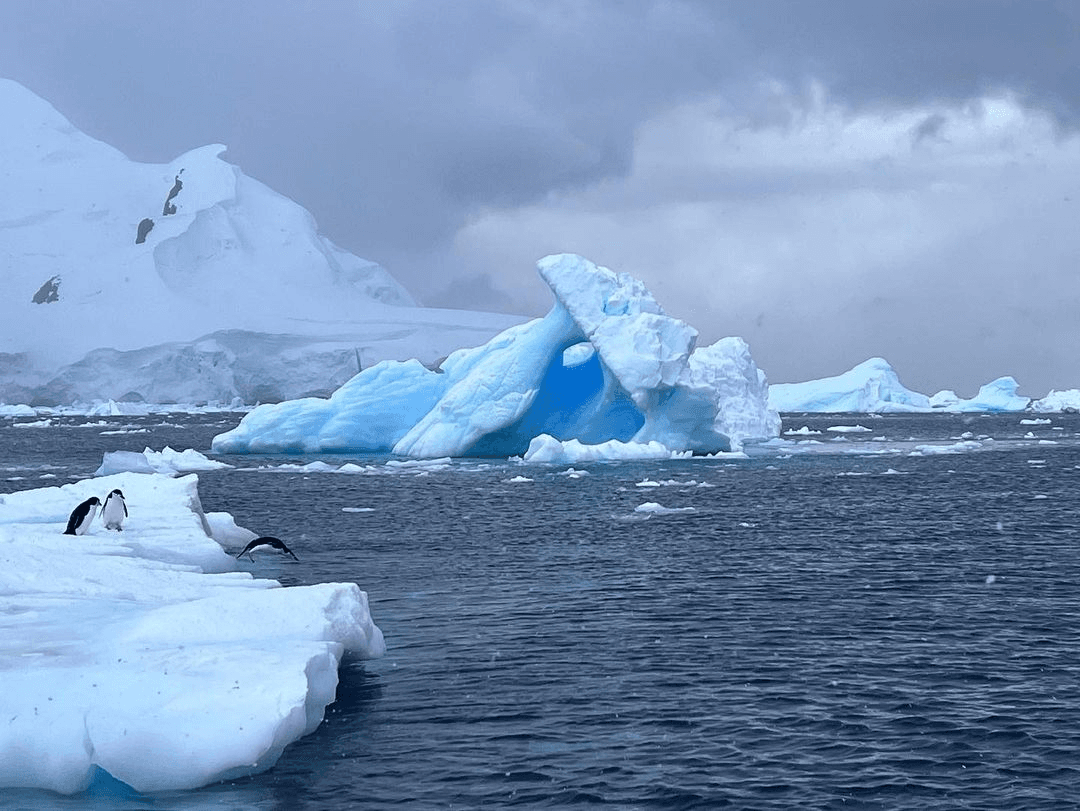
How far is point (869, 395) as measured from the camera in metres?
98.8

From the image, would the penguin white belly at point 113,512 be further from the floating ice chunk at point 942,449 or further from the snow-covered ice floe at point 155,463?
the floating ice chunk at point 942,449

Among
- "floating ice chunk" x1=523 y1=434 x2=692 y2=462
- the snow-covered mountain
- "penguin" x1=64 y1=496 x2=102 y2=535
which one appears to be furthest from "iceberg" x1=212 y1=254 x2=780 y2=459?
the snow-covered mountain

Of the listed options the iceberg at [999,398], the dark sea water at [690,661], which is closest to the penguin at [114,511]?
the dark sea water at [690,661]

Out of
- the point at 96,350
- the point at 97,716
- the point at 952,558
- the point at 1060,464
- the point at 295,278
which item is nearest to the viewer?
the point at 97,716

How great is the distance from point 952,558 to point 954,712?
34.8 feet

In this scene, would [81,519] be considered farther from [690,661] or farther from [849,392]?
[849,392]

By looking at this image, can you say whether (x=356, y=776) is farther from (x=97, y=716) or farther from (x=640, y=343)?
(x=640, y=343)

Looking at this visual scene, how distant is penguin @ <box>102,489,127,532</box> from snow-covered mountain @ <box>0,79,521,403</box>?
8834 cm

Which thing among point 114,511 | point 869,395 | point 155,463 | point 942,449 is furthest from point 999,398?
point 114,511

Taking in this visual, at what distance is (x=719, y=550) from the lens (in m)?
21.7

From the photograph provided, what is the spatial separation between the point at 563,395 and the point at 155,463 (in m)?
16.4

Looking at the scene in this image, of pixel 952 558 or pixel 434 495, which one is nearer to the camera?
pixel 952 558

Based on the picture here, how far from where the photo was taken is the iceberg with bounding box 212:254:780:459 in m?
40.3

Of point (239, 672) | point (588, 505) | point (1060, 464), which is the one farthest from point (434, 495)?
point (1060, 464)
